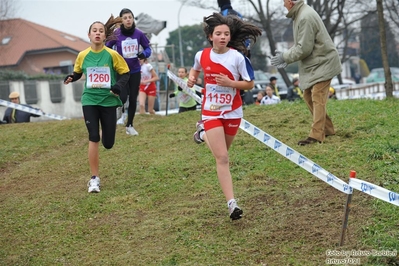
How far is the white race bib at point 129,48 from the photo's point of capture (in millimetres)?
12414

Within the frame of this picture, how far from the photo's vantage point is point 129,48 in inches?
491

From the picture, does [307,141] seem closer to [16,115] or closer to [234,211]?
[234,211]

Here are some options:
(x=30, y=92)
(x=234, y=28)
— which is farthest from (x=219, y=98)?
(x=30, y=92)

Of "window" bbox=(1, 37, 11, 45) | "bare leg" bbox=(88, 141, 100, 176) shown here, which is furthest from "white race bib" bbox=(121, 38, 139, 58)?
"window" bbox=(1, 37, 11, 45)

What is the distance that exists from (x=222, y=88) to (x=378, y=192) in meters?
2.20

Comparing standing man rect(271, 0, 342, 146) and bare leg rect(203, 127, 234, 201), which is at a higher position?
standing man rect(271, 0, 342, 146)

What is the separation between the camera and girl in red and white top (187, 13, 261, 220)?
6.88m

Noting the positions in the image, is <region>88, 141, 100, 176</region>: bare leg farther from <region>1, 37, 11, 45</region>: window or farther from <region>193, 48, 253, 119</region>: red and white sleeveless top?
<region>1, 37, 11, 45</region>: window

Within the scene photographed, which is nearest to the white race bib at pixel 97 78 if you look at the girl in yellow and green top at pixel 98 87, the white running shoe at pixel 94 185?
the girl in yellow and green top at pixel 98 87

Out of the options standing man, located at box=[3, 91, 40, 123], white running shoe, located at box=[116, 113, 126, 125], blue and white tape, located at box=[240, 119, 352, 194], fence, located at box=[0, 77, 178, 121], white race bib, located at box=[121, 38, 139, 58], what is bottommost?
fence, located at box=[0, 77, 178, 121]

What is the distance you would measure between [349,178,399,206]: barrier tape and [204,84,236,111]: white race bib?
5.91ft

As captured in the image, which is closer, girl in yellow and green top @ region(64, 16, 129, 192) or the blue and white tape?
the blue and white tape

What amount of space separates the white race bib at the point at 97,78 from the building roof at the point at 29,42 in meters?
40.8

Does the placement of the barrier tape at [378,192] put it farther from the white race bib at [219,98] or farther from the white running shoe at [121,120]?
the white running shoe at [121,120]
